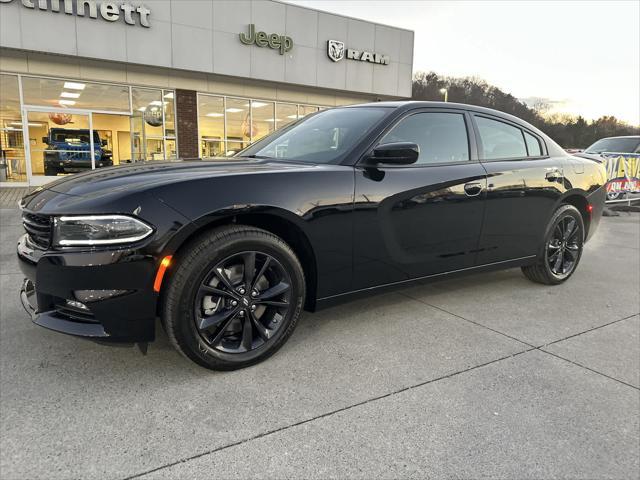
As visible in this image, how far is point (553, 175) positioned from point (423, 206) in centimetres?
176

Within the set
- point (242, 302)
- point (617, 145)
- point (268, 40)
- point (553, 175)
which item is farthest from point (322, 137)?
point (268, 40)

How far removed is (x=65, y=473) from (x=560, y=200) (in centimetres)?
431

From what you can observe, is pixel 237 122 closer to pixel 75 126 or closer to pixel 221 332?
pixel 75 126

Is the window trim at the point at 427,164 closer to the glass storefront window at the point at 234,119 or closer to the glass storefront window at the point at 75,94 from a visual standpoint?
the glass storefront window at the point at 234,119

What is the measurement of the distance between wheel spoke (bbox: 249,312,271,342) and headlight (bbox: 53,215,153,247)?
78 centimetres

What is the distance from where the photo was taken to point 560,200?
4.30m

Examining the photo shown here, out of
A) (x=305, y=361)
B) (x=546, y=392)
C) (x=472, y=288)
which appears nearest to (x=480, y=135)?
(x=472, y=288)

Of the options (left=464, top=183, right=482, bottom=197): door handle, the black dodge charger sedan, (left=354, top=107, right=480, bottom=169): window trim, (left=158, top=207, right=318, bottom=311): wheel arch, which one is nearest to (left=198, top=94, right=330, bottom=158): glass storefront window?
(left=354, top=107, right=480, bottom=169): window trim

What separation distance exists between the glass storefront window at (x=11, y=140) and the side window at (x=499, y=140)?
13833 mm

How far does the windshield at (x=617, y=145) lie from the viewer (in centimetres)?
1264

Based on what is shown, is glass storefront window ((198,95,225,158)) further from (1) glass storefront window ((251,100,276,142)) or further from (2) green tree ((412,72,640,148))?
(2) green tree ((412,72,640,148))

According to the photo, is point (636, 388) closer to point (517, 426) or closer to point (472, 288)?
point (517, 426)

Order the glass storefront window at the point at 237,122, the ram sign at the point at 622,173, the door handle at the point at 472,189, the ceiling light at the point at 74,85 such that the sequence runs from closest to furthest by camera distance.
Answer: the door handle at the point at 472,189 < the ram sign at the point at 622,173 < the ceiling light at the point at 74,85 < the glass storefront window at the point at 237,122

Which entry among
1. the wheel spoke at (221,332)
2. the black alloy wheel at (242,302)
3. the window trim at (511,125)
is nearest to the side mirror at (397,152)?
the black alloy wheel at (242,302)
